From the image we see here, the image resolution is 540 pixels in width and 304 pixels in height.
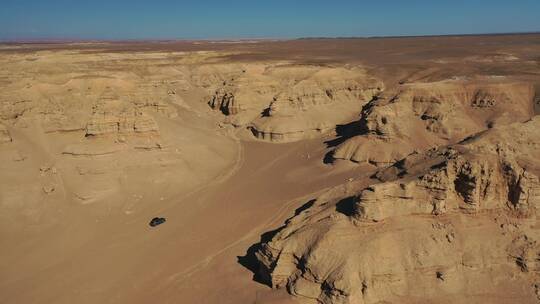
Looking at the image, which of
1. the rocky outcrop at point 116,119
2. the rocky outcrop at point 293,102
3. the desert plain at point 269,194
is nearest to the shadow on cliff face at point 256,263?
the desert plain at point 269,194

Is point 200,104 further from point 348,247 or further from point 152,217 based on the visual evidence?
point 348,247

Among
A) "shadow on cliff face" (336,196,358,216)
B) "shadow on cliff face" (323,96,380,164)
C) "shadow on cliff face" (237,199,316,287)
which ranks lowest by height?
"shadow on cliff face" (237,199,316,287)

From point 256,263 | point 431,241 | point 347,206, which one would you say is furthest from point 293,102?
point 431,241

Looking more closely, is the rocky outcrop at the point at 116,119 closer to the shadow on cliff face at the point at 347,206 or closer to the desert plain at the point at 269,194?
the desert plain at the point at 269,194

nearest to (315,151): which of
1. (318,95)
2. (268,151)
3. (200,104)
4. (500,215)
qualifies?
(268,151)

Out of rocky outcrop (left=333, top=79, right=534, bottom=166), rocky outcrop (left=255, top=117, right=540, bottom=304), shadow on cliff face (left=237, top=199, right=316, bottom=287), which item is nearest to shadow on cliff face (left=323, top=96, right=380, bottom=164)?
rocky outcrop (left=333, top=79, right=534, bottom=166)

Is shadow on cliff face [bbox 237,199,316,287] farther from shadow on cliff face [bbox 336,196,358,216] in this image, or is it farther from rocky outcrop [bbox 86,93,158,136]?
rocky outcrop [bbox 86,93,158,136]

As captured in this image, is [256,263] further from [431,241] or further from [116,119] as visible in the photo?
[116,119]
